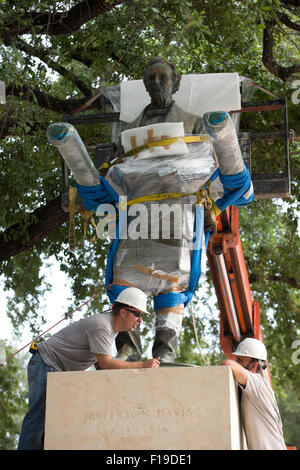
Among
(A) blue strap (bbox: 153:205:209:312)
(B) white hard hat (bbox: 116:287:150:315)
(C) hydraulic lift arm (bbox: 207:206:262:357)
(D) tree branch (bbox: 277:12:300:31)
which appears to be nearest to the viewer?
(B) white hard hat (bbox: 116:287:150:315)

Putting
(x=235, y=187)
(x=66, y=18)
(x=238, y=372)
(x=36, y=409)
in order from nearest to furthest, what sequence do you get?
1. (x=238, y=372)
2. (x=36, y=409)
3. (x=235, y=187)
4. (x=66, y=18)

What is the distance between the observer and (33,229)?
10844mm

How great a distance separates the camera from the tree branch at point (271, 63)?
11047mm

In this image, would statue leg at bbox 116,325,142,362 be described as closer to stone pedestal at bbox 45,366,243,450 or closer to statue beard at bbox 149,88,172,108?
stone pedestal at bbox 45,366,243,450

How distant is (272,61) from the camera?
1131cm

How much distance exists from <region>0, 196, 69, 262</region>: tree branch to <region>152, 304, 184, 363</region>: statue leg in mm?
4558

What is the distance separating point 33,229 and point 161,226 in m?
4.65

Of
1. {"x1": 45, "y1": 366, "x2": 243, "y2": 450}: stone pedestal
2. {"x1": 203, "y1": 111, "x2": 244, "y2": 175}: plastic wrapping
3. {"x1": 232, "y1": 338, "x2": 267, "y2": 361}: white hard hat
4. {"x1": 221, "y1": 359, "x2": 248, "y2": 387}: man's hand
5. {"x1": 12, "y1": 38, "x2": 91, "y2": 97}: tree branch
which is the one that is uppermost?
{"x1": 12, "y1": 38, "x2": 91, "y2": 97}: tree branch

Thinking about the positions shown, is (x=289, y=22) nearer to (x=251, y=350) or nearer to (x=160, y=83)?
(x=160, y=83)

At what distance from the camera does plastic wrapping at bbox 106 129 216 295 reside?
6.38m

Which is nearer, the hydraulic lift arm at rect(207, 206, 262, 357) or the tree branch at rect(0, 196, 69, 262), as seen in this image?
the hydraulic lift arm at rect(207, 206, 262, 357)

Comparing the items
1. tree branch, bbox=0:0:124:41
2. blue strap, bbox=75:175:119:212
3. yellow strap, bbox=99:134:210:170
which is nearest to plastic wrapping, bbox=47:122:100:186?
blue strap, bbox=75:175:119:212

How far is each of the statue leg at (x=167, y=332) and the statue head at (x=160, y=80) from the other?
1732 millimetres

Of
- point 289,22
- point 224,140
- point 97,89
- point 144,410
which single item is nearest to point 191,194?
point 224,140
